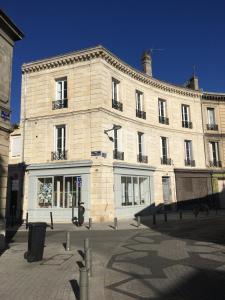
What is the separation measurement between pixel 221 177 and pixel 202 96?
7539mm

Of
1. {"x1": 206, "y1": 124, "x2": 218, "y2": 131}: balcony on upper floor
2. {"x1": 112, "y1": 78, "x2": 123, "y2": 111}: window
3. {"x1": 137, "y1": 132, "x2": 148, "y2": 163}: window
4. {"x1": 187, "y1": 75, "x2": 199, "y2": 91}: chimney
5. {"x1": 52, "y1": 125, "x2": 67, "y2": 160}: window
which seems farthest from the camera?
{"x1": 187, "y1": 75, "x2": 199, "y2": 91}: chimney

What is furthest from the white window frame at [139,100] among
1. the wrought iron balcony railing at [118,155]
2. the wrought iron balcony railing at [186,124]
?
the wrought iron balcony railing at [186,124]

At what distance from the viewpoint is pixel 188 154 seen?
26125 millimetres

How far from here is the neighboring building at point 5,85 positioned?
36.4 ft

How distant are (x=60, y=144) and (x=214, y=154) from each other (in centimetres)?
1459

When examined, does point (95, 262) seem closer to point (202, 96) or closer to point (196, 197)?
point (196, 197)

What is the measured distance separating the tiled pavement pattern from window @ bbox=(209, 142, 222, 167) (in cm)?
1649

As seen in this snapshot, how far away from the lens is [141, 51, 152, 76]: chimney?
25672mm

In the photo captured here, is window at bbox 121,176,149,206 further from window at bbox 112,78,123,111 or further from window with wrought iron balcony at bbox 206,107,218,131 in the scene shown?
window with wrought iron balcony at bbox 206,107,218,131

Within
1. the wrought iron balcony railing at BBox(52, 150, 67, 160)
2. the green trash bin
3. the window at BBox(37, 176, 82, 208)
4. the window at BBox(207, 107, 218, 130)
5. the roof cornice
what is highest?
the roof cornice

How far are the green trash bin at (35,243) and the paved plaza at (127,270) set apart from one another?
199 mm

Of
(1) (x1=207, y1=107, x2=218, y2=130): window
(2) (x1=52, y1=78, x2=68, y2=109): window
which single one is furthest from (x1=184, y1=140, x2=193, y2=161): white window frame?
(2) (x1=52, y1=78, x2=68, y2=109): window

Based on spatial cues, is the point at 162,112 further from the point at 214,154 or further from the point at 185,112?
the point at 214,154

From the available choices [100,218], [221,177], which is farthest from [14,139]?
[221,177]
